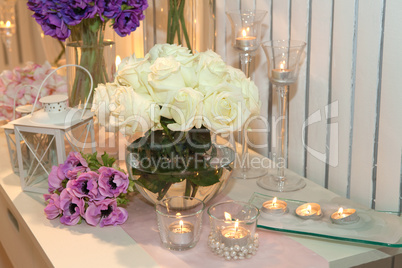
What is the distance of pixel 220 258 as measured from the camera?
2.76ft

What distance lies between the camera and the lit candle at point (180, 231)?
857 mm

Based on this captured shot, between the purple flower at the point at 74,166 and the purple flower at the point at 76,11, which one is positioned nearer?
the purple flower at the point at 74,166

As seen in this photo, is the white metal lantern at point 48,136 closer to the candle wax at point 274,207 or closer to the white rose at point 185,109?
the white rose at point 185,109

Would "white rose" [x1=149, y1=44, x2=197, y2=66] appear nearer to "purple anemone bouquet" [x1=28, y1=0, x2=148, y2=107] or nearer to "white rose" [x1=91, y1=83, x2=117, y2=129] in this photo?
"white rose" [x1=91, y1=83, x2=117, y2=129]

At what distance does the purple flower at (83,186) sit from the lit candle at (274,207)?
1.02 feet

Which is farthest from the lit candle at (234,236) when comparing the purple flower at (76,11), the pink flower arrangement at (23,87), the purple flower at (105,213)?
the pink flower arrangement at (23,87)

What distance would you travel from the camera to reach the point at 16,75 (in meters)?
1.45

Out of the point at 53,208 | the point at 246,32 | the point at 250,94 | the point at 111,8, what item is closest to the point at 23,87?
the point at 111,8

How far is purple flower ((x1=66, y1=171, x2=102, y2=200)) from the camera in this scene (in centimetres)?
Result: 94

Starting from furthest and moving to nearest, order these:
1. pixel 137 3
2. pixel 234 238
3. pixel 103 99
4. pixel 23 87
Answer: pixel 23 87 < pixel 137 3 < pixel 103 99 < pixel 234 238

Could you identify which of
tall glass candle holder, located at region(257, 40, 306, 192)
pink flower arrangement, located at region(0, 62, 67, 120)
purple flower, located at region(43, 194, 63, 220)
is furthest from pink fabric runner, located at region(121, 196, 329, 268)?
pink flower arrangement, located at region(0, 62, 67, 120)

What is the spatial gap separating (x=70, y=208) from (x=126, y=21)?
455 millimetres

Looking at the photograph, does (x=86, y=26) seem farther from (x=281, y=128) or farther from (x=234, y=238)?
(x=234, y=238)

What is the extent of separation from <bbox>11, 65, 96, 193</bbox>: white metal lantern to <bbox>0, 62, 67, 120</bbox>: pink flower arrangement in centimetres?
27
